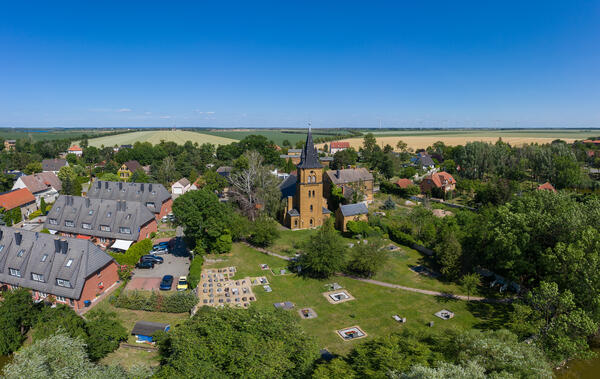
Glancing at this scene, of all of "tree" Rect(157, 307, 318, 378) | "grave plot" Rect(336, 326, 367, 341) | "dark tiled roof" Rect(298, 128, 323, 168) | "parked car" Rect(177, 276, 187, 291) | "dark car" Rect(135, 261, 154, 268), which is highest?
"dark tiled roof" Rect(298, 128, 323, 168)


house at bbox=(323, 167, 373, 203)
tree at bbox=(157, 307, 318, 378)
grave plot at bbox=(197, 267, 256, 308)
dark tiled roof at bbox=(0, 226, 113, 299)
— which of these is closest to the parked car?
grave plot at bbox=(197, 267, 256, 308)

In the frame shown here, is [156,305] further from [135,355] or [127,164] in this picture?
[127,164]

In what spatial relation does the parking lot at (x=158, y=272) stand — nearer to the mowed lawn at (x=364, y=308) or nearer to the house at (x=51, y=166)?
the mowed lawn at (x=364, y=308)

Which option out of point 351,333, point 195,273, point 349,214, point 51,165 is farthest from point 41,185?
point 351,333

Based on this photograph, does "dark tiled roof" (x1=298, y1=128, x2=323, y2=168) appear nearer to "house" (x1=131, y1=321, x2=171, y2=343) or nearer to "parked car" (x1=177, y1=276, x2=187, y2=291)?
"parked car" (x1=177, y1=276, x2=187, y2=291)

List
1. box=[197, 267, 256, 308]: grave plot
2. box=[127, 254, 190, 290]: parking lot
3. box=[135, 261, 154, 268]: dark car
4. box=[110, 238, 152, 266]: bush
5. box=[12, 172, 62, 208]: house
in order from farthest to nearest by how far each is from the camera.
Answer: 1. box=[12, 172, 62, 208]: house
2. box=[135, 261, 154, 268]: dark car
3. box=[110, 238, 152, 266]: bush
4. box=[127, 254, 190, 290]: parking lot
5. box=[197, 267, 256, 308]: grave plot

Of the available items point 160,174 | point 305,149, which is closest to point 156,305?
point 305,149

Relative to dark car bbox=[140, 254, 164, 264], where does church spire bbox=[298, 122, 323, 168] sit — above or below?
above
